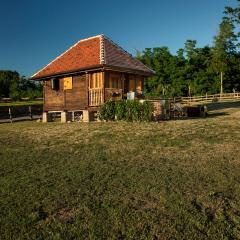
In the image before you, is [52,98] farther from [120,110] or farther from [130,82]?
[120,110]

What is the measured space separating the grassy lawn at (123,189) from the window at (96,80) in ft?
34.6

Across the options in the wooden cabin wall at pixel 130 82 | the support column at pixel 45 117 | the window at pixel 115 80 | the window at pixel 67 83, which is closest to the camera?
the wooden cabin wall at pixel 130 82

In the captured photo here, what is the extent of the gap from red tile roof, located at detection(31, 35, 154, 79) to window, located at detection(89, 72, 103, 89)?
36.3 inches

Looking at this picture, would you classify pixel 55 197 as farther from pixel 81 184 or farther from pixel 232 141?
pixel 232 141

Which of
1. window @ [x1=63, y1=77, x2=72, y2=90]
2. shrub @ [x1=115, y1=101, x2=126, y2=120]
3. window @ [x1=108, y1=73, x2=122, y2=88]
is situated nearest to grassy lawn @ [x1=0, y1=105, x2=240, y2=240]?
shrub @ [x1=115, y1=101, x2=126, y2=120]

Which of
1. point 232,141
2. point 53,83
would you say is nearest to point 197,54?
point 53,83

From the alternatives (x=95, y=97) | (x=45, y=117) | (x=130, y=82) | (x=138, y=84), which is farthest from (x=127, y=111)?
(x=45, y=117)

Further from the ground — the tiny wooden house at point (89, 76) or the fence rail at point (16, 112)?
the tiny wooden house at point (89, 76)

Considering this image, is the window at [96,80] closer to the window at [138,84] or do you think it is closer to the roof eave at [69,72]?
the roof eave at [69,72]

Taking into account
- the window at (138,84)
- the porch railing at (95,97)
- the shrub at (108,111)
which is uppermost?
the window at (138,84)

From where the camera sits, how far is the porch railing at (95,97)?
22.3m

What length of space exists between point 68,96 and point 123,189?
61.6ft

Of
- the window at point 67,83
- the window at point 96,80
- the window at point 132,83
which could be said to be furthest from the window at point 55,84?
the window at point 132,83

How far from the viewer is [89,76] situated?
906 inches
